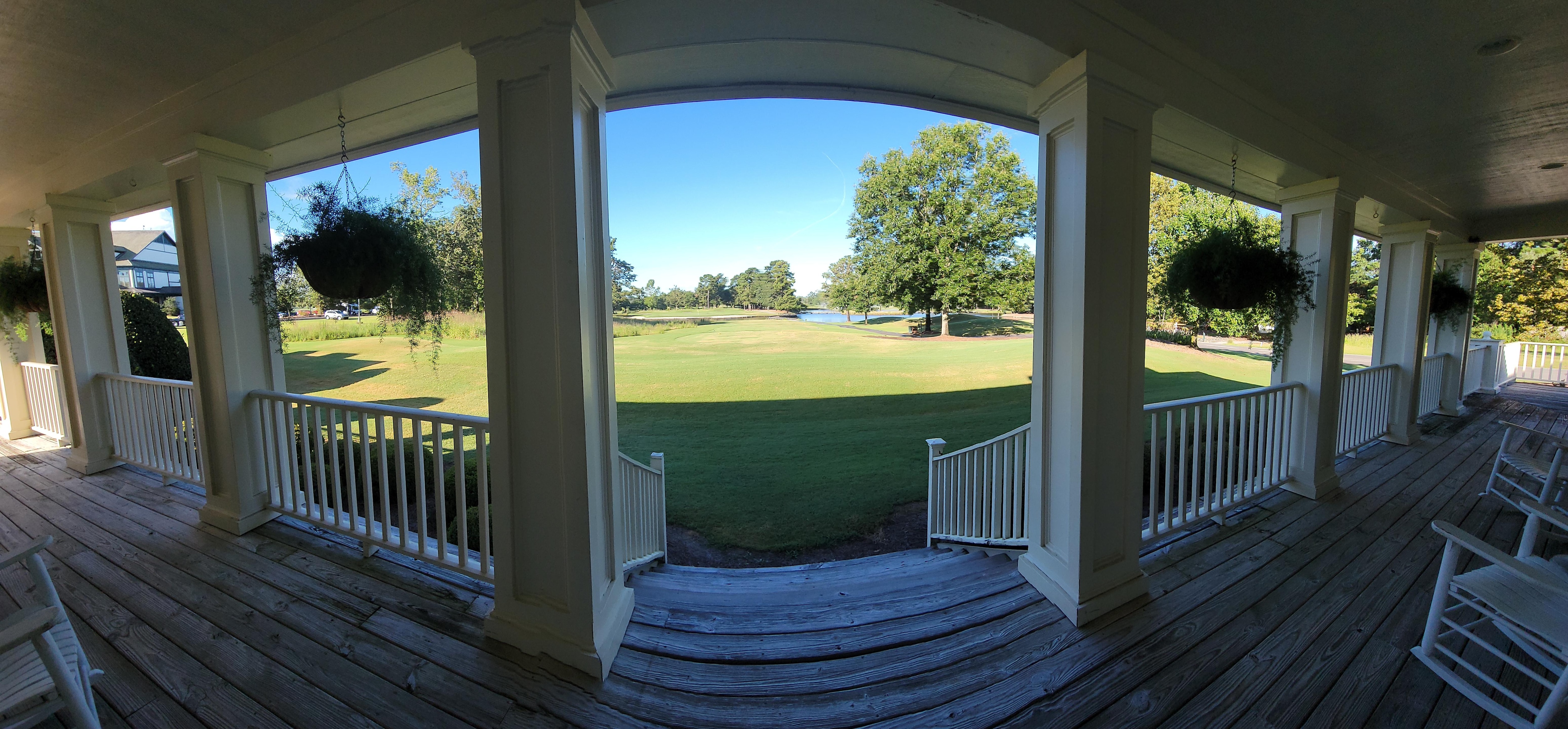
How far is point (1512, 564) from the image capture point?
148 cm

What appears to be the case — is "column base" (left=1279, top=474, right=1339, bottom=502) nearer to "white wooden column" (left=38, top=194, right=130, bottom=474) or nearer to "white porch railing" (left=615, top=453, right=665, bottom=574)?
"white porch railing" (left=615, top=453, right=665, bottom=574)

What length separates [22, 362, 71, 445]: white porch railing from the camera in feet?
14.6

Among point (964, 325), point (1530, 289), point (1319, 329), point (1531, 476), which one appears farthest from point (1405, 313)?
point (964, 325)

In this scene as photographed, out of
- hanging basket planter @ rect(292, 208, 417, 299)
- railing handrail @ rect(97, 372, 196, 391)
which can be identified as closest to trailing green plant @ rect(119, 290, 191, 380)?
railing handrail @ rect(97, 372, 196, 391)

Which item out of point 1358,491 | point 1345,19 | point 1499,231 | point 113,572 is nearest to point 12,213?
point 113,572

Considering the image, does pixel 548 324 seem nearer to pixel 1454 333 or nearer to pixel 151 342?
pixel 151 342

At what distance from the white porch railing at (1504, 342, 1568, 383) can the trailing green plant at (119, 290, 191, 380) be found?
19202 mm

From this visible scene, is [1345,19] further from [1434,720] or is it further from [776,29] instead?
[1434,720]

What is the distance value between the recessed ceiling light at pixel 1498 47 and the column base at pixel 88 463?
8.69 metres

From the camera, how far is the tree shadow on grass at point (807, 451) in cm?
472

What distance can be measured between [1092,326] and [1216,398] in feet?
4.92

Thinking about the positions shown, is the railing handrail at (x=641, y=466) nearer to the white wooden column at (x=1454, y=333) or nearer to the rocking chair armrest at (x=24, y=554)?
the rocking chair armrest at (x=24, y=554)

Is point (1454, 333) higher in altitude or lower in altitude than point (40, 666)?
higher

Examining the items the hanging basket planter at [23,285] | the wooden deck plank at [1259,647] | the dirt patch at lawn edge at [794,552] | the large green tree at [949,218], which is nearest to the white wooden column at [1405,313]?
the wooden deck plank at [1259,647]
